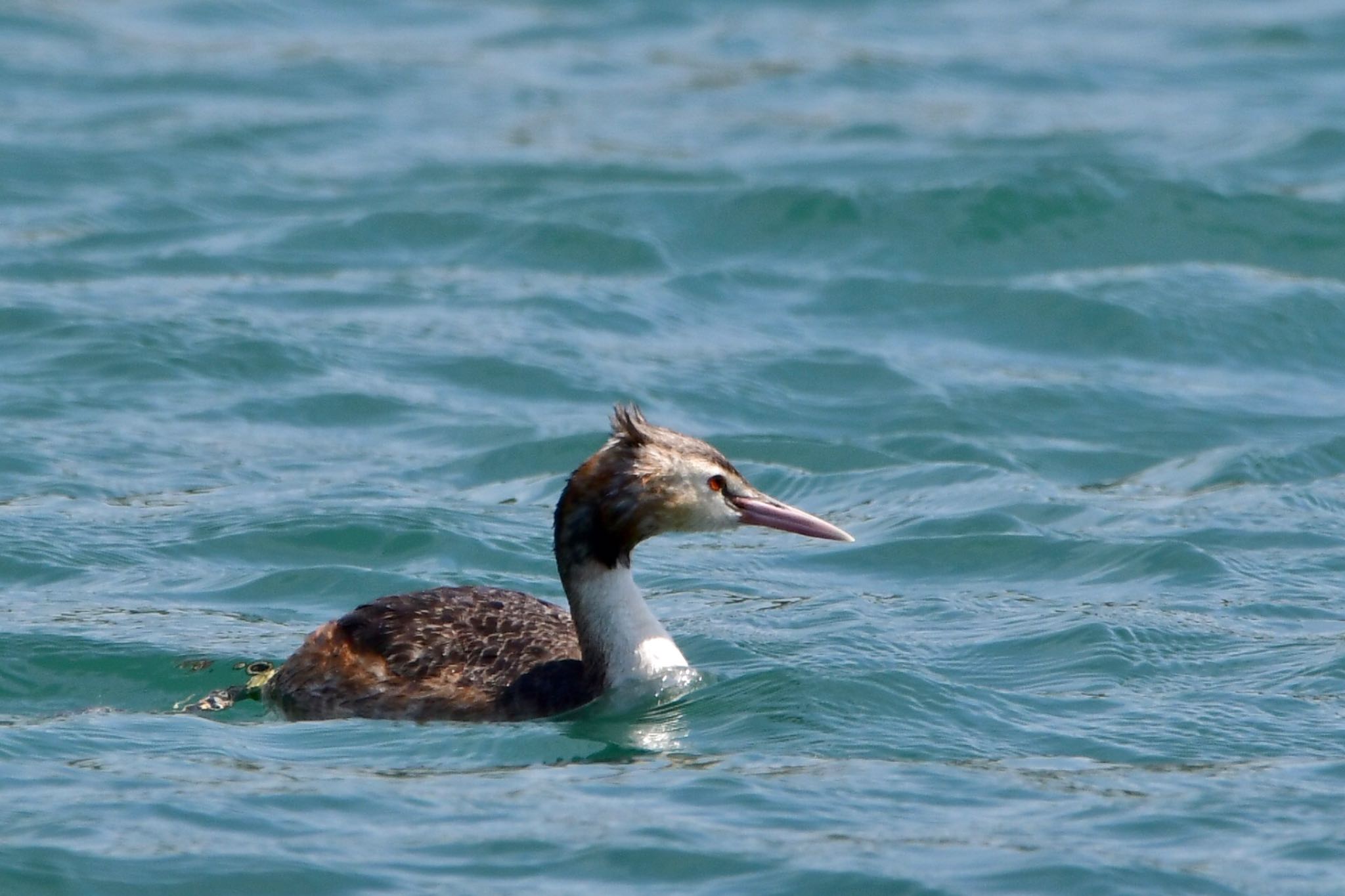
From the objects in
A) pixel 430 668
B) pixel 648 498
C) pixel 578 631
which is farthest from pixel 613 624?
pixel 430 668

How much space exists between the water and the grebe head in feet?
2.37

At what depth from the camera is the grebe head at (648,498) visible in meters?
9.39

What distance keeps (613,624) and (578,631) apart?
6.5 inches

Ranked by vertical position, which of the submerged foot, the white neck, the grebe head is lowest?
the submerged foot

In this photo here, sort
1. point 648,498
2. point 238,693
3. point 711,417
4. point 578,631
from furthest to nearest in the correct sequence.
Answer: point 711,417
point 238,693
point 578,631
point 648,498

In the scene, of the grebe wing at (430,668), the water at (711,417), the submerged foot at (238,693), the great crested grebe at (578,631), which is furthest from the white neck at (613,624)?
the submerged foot at (238,693)

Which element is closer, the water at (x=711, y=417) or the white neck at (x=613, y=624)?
the water at (x=711, y=417)

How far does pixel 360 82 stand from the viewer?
23.0m

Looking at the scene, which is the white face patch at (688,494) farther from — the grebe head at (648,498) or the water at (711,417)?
the water at (711,417)

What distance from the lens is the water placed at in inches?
325

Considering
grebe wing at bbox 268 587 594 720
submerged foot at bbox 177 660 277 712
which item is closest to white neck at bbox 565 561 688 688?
grebe wing at bbox 268 587 594 720

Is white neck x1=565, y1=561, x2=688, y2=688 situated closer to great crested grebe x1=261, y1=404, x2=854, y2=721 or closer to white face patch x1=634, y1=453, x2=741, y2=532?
great crested grebe x1=261, y1=404, x2=854, y2=721

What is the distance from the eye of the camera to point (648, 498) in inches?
370

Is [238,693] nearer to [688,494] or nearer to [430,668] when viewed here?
[430,668]
